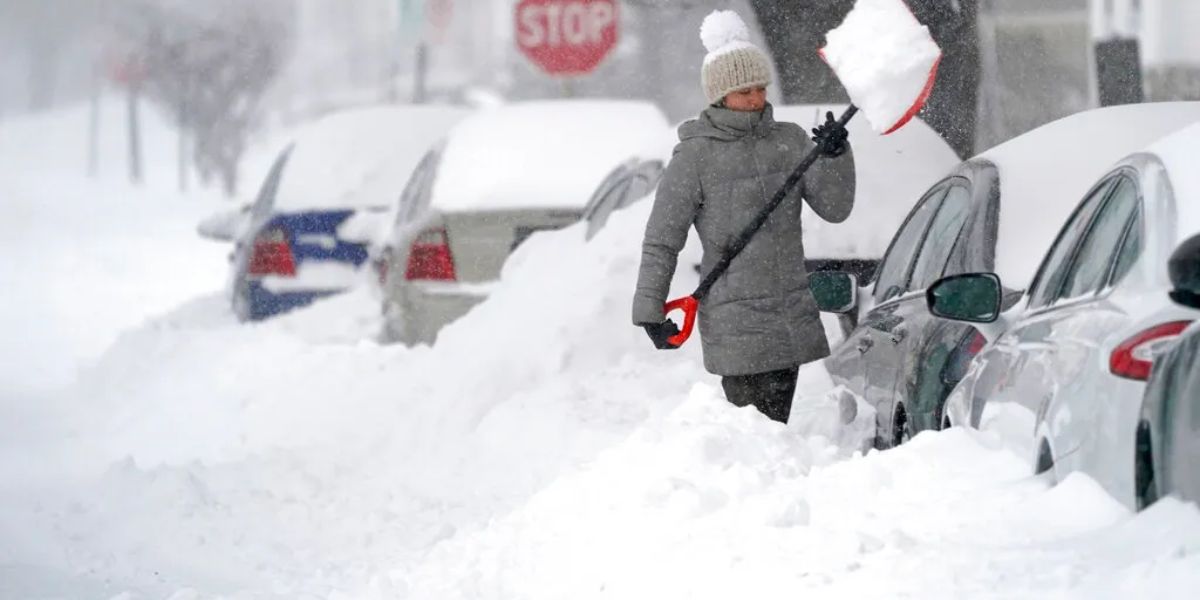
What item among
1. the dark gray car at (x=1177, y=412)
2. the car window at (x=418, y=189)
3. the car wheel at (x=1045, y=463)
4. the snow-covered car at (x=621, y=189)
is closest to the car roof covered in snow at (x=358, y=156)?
the car window at (x=418, y=189)

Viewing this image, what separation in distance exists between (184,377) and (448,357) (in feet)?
12.1

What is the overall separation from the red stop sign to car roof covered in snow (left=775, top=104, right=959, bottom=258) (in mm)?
9333

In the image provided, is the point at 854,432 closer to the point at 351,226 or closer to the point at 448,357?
the point at 448,357

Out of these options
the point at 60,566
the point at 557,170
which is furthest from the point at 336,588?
the point at 557,170

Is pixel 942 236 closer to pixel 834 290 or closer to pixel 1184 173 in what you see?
pixel 834 290

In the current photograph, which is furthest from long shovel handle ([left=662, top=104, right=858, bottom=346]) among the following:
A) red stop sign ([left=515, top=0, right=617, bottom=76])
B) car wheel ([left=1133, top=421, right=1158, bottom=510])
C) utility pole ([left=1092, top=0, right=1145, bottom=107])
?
red stop sign ([left=515, top=0, right=617, bottom=76])

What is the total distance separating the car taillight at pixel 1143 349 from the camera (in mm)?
3701

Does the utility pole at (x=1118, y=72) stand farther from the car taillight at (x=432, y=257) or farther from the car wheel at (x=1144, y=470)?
the car wheel at (x=1144, y=470)

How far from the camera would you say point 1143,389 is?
3.70 metres

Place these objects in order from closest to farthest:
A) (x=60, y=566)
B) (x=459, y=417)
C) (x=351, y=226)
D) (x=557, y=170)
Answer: (x=60, y=566) → (x=459, y=417) → (x=557, y=170) → (x=351, y=226)

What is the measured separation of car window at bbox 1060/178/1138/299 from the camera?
438 cm

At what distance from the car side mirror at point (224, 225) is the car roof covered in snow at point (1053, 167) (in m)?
10.2

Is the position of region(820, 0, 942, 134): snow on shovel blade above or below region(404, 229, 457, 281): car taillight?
above

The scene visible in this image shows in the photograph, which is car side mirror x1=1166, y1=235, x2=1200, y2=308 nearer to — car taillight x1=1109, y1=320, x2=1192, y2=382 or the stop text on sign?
car taillight x1=1109, y1=320, x2=1192, y2=382
